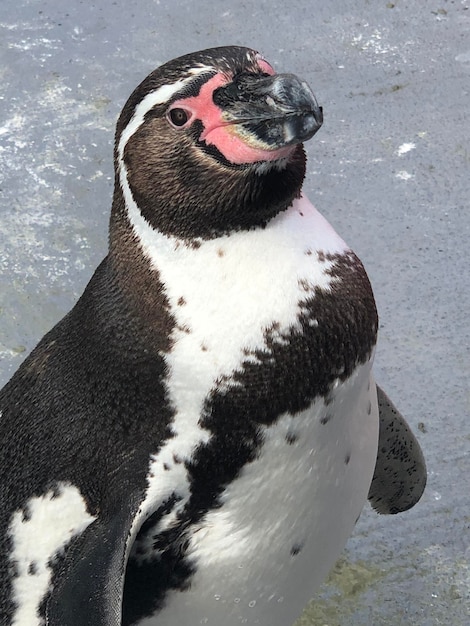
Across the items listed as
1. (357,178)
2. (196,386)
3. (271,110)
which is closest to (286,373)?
(196,386)

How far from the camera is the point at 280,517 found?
162cm

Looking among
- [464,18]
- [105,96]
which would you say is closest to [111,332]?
[105,96]

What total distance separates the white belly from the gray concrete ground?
57 centimetres

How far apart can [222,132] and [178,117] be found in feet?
0.23

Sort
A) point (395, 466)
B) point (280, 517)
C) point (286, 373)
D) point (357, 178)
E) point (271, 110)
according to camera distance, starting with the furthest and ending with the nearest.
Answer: point (357, 178) → point (395, 466) → point (280, 517) → point (286, 373) → point (271, 110)

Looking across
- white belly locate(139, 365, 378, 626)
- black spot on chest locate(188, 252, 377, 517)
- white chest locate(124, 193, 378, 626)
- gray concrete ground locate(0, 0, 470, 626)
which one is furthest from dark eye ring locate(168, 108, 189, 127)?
gray concrete ground locate(0, 0, 470, 626)

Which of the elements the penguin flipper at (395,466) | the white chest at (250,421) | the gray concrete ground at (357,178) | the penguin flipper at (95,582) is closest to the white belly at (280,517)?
the white chest at (250,421)

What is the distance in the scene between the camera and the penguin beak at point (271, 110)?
1378 millimetres

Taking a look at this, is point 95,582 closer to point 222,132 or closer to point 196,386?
point 196,386

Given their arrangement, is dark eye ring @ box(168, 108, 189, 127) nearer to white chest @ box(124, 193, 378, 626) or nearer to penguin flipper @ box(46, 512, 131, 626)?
white chest @ box(124, 193, 378, 626)

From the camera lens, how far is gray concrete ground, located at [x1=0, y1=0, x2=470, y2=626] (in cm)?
235

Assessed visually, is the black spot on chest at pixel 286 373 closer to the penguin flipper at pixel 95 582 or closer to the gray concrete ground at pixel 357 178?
the penguin flipper at pixel 95 582

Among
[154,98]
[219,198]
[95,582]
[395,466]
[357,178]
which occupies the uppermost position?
[154,98]

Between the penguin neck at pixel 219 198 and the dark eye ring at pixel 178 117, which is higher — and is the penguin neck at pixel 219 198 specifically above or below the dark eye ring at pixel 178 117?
below
